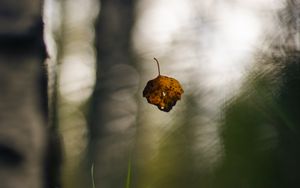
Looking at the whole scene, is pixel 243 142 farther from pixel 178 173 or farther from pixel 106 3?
pixel 106 3

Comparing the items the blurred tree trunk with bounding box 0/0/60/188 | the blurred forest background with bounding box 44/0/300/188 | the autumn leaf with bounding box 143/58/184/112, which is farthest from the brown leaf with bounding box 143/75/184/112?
the blurred forest background with bounding box 44/0/300/188

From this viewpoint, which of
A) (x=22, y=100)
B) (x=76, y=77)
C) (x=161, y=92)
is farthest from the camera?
(x=76, y=77)

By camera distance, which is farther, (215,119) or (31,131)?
(215,119)

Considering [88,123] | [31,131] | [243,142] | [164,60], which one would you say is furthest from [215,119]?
[31,131]

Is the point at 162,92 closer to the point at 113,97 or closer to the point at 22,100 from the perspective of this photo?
the point at 22,100

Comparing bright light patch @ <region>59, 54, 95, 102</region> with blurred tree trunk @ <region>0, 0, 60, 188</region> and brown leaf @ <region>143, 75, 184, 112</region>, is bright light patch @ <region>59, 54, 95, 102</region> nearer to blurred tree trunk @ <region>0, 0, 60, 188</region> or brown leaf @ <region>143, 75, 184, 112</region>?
brown leaf @ <region>143, 75, 184, 112</region>

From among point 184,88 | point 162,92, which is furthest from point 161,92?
point 184,88
